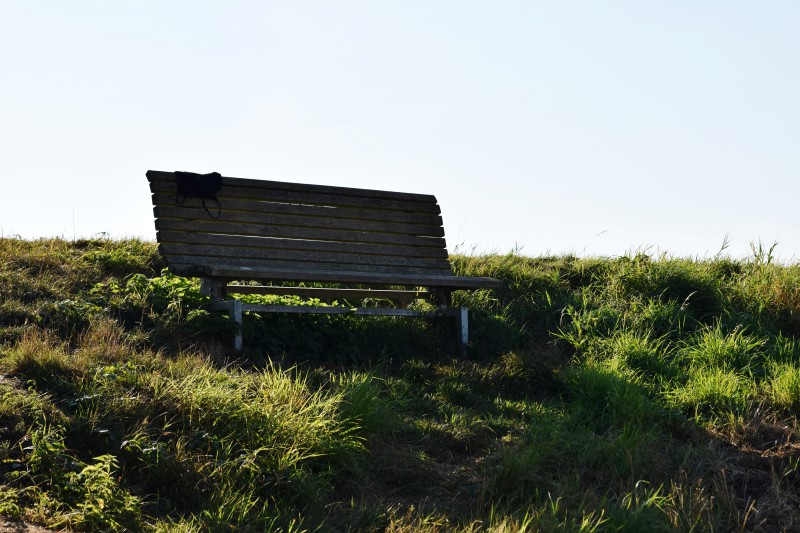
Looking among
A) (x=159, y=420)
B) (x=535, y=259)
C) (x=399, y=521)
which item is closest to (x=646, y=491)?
(x=399, y=521)

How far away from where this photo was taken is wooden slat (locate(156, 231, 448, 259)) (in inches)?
277

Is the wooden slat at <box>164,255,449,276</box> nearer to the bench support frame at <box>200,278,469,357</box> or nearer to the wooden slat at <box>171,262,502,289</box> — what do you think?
the wooden slat at <box>171,262,502,289</box>

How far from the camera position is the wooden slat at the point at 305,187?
7.18 meters

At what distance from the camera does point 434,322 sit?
773 cm

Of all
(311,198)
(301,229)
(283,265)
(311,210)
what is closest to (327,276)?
(283,265)

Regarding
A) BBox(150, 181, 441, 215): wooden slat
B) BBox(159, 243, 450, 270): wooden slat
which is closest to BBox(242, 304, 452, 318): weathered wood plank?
BBox(159, 243, 450, 270): wooden slat

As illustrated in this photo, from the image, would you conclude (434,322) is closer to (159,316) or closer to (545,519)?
(159,316)

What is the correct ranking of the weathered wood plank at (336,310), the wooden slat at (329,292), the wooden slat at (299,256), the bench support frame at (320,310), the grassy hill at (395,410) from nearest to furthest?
the grassy hill at (395,410), the bench support frame at (320,310), the weathered wood plank at (336,310), the wooden slat at (299,256), the wooden slat at (329,292)

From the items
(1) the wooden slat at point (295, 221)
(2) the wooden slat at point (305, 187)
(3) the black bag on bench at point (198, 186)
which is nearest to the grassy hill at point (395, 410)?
(1) the wooden slat at point (295, 221)

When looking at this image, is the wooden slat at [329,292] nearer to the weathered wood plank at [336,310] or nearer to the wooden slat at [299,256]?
the wooden slat at [299,256]

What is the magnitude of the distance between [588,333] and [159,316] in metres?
3.59

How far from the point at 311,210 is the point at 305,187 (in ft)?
0.73

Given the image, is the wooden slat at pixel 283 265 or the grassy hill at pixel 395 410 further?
the wooden slat at pixel 283 265

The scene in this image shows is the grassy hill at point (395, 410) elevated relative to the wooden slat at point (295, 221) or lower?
lower
